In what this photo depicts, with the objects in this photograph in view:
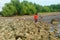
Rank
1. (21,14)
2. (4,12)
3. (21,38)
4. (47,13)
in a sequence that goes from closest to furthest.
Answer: (21,38) < (4,12) < (21,14) < (47,13)

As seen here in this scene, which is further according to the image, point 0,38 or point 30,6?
point 30,6

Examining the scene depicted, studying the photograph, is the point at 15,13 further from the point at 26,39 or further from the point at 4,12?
the point at 26,39

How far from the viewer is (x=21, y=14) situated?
75.2 meters

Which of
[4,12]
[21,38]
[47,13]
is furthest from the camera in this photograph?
[47,13]

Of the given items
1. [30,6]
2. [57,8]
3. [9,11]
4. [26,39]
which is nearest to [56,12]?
[57,8]

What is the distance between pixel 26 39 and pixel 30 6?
223 ft

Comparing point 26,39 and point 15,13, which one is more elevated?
point 26,39

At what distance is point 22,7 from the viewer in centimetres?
7619

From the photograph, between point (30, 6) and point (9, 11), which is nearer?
point (9, 11)

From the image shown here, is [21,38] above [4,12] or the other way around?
above

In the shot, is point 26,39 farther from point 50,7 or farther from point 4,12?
point 50,7

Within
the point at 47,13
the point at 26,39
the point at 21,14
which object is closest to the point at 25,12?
the point at 21,14

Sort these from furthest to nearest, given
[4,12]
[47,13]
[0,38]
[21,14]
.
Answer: [47,13]
[21,14]
[4,12]
[0,38]

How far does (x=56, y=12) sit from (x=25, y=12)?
58.2ft
